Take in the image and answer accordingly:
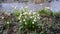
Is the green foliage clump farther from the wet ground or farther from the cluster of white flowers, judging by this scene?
the wet ground

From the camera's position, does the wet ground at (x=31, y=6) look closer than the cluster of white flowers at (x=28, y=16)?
No

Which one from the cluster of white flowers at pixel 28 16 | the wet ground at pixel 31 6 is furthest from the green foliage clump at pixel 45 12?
the wet ground at pixel 31 6

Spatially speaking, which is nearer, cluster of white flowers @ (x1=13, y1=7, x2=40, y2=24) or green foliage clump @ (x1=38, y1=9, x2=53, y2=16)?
cluster of white flowers @ (x1=13, y1=7, x2=40, y2=24)

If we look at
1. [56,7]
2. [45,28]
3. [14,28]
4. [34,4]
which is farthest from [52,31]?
[34,4]

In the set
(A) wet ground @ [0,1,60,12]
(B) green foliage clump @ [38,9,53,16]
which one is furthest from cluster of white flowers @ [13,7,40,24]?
(A) wet ground @ [0,1,60,12]

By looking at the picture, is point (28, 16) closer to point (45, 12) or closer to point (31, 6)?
point (45, 12)

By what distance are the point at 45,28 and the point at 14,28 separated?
797 mm

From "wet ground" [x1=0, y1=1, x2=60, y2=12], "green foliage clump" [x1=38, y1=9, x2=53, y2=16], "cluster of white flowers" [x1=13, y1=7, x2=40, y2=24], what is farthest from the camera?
"wet ground" [x1=0, y1=1, x2=60, y2=12]

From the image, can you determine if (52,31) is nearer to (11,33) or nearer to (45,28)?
(45,28)

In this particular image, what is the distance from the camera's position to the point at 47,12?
5.36 m

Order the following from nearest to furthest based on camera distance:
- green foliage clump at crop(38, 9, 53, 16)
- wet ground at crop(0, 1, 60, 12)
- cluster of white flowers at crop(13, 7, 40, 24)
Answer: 1. cluster of white flowers at crop(13, 7, 40, 24)
2. green foliage clump at crop(38, 9, 53, 16)
3. wet ground at crop(0, 1, 60, 12)

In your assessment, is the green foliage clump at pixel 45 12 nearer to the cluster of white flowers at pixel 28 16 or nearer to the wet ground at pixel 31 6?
the cluster of white flowers at pixel 28 16

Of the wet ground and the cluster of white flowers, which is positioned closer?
the cluster of white flowers

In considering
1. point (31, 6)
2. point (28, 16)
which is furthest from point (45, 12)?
point (31, 6)
